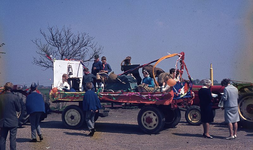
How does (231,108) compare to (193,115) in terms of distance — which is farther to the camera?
(193,115)

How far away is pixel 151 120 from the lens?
411 inches

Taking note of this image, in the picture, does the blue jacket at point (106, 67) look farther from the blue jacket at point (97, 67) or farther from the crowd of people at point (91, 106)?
the crowd of people at point (91, 106)

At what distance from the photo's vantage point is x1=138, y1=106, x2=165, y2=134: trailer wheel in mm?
10305

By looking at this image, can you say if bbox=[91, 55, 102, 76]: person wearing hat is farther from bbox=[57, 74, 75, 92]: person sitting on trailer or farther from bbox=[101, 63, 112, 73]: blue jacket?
bbox=[57, 74, 75, 92]: person sitting on trailer

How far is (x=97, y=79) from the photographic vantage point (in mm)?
12141

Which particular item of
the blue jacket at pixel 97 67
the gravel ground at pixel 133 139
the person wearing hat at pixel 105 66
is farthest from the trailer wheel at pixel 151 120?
the blue jacket at pixel 97 67

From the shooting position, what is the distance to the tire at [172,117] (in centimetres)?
1179

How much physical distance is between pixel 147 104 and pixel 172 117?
1.67 metres

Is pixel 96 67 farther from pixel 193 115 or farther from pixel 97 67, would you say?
pixel 193 115

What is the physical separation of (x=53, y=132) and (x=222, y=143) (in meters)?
5.61

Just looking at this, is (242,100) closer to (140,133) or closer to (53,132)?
(140,133)

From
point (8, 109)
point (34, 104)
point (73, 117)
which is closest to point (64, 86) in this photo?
point (73, 117)

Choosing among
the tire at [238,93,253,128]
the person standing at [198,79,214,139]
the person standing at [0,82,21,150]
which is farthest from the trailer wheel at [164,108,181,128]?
the person standing at [0,82,21,150]

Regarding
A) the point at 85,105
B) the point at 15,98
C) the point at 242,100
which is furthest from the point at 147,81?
the point at 15,98
